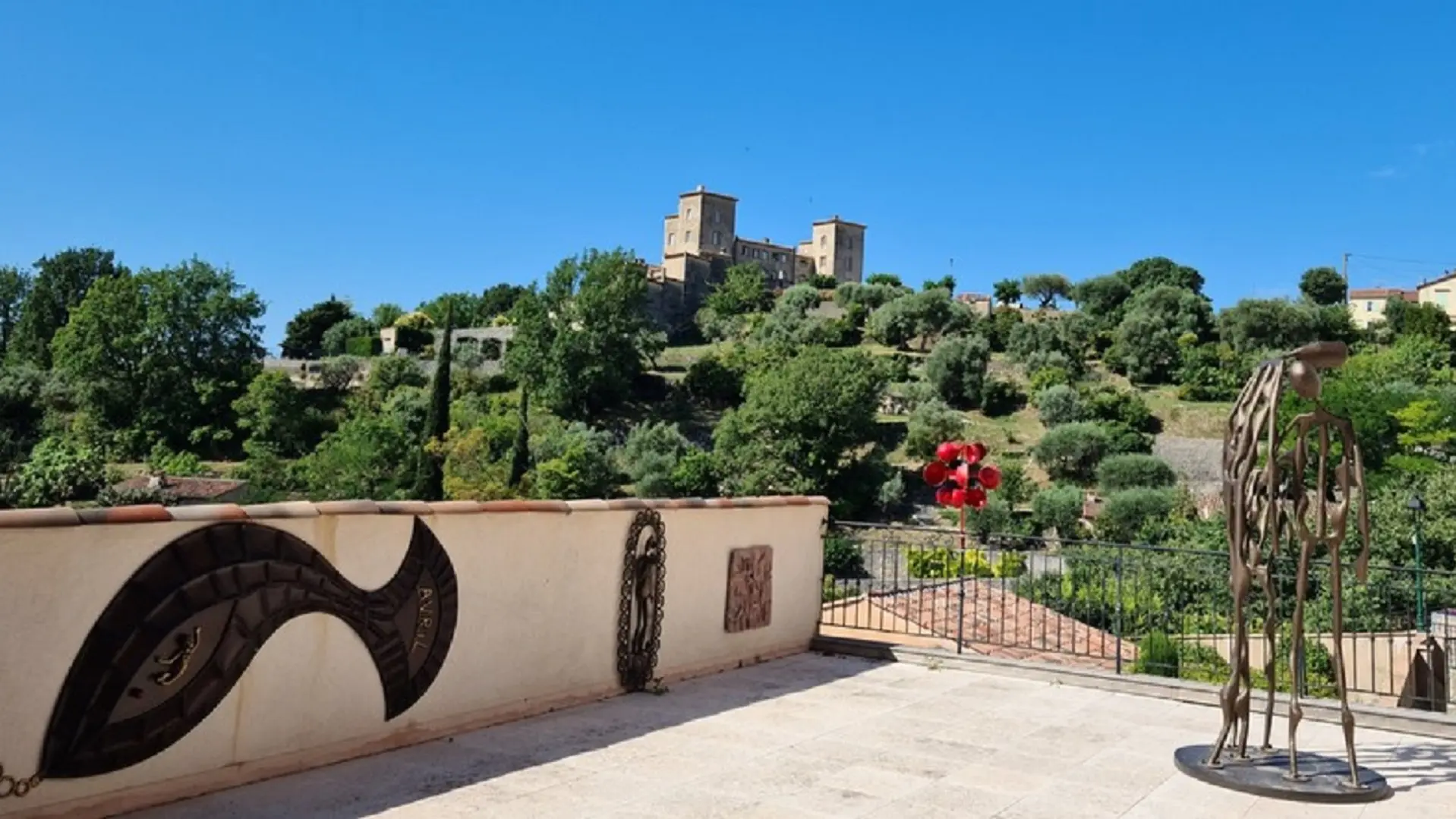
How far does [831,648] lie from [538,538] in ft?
10.8

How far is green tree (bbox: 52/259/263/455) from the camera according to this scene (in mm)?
51031

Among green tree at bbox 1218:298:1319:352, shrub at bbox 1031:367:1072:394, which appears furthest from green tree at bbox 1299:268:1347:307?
shrub at bbox 1031:367:1072:394

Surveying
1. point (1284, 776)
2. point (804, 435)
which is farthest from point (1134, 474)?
point (1284, 776)

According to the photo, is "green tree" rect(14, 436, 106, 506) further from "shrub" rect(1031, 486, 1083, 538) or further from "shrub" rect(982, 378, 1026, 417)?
"shrub" rect(982, 378, 1026, 417)

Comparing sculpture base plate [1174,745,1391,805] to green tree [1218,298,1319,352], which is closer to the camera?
sculpture base plate [1174,745,1391,805]

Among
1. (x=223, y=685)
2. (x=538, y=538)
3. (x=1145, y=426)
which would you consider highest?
(x=1145, y=426)

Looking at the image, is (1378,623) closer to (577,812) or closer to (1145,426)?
(577,812)

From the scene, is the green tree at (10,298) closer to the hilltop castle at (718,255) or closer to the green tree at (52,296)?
the green tree at (52,296)

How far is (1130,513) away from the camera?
32906 millimetres

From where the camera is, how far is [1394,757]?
17.4ft

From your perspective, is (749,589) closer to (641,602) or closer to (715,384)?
(641,602)

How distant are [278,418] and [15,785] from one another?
161 ft

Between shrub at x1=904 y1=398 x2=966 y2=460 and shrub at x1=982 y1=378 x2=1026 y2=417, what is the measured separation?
3.46 metres

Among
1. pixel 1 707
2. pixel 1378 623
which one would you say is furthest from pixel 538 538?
pixel 1378 623
